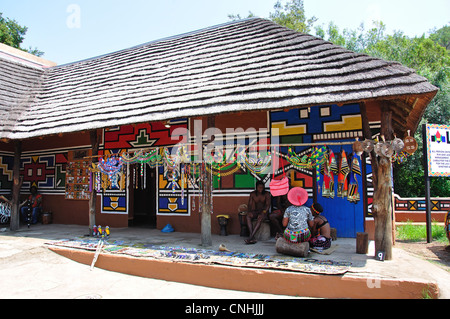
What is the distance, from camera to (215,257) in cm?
547

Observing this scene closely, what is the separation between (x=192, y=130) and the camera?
8.39 m

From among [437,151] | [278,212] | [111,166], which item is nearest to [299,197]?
[278,212]

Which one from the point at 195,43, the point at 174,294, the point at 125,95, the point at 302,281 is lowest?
the point at 174,294

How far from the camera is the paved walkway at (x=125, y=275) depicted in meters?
4.70

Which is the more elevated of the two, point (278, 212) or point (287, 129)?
point (287, 129)

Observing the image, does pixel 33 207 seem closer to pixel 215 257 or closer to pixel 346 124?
pixel 215 257

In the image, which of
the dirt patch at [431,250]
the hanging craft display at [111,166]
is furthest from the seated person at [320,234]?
the hanging craft display at [111,166]

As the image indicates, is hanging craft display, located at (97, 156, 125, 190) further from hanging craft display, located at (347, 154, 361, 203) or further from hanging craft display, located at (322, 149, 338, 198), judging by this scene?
hanging craft display, located at (347, 154, 361, 203)

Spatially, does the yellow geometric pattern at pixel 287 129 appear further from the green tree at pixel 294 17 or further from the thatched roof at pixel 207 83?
the green tree at pixel 294 17

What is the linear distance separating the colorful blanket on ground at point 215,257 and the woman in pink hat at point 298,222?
0.36m

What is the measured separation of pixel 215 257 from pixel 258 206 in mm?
1949
